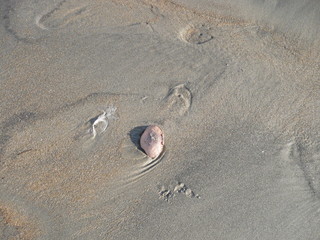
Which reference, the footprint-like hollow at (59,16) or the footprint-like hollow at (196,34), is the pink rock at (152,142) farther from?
the footprint-like hollow at (59,16)

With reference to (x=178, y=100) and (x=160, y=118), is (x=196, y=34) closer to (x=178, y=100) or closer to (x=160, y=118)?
(x=178, y=100)

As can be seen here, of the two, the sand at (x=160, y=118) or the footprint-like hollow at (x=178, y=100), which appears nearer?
the sand at (x=160, y=118)

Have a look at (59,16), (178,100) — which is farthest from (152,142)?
(59,16)

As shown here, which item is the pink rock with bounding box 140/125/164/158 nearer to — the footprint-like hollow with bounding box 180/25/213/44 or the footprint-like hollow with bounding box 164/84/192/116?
the footprint-like hollow with bounding box 164/84/192/116

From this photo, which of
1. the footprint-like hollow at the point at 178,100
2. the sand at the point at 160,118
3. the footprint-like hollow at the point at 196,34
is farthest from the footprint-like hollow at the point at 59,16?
the footprint-like hollow at the point at 178,100

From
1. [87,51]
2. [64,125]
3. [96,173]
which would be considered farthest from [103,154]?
[87,51]

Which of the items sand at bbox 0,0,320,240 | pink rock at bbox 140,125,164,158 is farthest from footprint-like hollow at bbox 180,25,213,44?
pink rock at bbox 140,125,164,158
